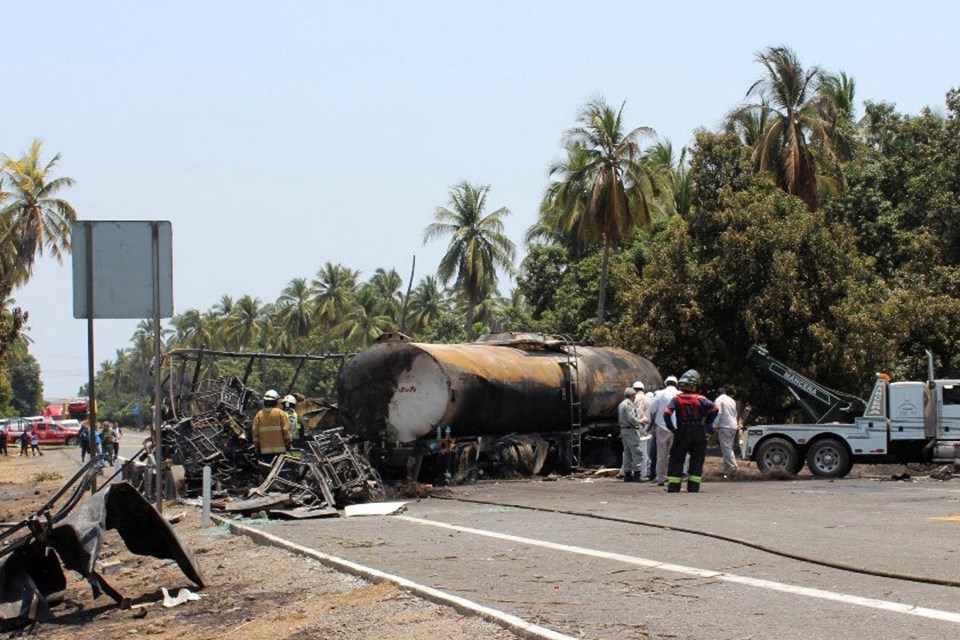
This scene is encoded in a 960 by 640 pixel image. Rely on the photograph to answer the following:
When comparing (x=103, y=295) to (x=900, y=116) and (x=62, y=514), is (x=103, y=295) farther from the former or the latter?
(x=900, y=116)

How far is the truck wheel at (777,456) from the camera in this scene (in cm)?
2286

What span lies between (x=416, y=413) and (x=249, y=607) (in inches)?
447

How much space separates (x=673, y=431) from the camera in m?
18.0

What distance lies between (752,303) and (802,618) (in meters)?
24.5

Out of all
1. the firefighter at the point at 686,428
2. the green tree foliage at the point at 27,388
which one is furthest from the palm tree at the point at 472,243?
the green tree foliage at the point at 27,388

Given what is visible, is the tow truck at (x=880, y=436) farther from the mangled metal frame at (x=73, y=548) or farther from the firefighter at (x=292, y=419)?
the mangled metal frame at (x=73, y=548)

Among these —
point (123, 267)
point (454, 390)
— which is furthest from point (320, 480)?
point (454, 390)

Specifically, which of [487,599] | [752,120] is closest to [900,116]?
[752,120]

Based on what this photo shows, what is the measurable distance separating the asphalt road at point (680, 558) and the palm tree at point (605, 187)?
88.6 feet

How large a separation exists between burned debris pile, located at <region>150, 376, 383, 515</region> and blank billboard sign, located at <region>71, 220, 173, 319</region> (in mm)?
2919

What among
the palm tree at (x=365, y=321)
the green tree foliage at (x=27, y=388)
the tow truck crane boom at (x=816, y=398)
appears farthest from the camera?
the green tree foliage at (x=27, y=388)

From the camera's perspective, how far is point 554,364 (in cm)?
2308

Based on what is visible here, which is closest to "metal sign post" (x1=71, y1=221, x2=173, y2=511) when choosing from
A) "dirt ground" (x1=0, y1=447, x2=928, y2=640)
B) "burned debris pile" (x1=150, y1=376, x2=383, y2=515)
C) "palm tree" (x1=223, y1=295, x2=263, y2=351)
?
"dirt ground" (x1=0, y1=447, x2=928, y2=640)

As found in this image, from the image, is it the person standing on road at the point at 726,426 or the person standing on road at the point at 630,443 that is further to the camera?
the person standing on road at the point at 726,426
